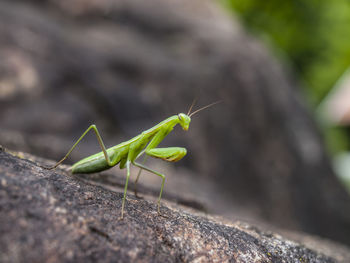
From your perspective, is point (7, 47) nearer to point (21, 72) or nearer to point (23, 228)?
point (21, 72)

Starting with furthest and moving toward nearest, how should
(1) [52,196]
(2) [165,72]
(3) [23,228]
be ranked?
1. (2) [165,72]
2. (1) [52,196]
3. (3) [23,228]

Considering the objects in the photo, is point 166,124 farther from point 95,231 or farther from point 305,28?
point 305,28

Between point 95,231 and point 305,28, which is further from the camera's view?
point 305,28

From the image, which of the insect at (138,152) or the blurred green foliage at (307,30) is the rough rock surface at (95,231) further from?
the blurred green foliage at (307,30)

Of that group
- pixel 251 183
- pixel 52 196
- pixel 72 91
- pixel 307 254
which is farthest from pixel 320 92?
pixel 52 196

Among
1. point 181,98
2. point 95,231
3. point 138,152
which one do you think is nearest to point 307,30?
point 181,98

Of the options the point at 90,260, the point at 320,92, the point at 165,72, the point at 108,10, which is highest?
the point at 320,92
